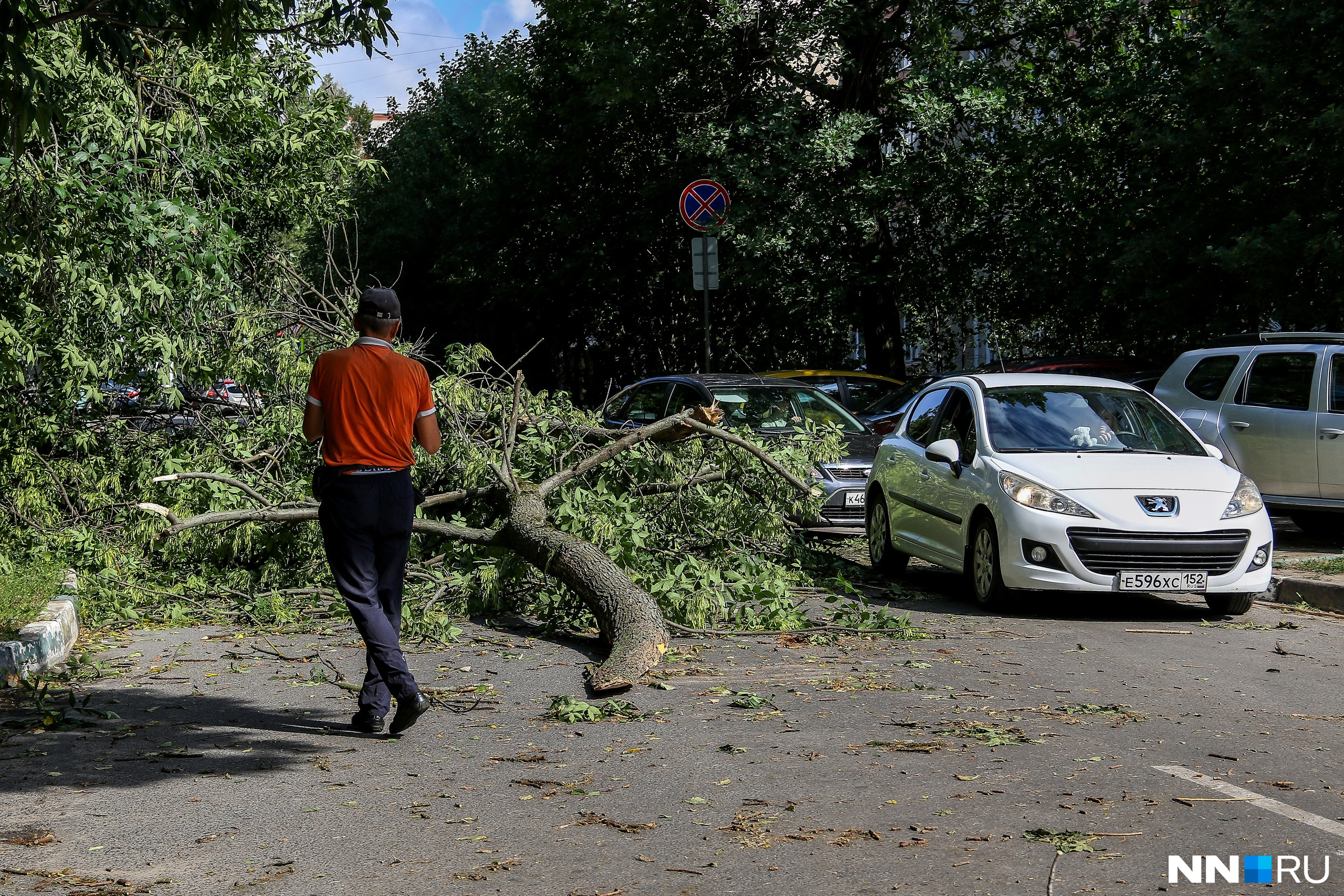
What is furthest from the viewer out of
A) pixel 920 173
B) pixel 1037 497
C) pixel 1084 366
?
pixel 920 173

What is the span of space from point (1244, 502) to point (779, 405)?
17.1 ft

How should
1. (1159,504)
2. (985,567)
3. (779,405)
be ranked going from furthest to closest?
1. (779,405)
2. (985,567)
3. (1159,504)

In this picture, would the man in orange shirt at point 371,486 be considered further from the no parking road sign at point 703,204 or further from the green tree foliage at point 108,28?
the no parking road sign at point 703,204

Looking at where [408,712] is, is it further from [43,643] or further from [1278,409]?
[1278,409]

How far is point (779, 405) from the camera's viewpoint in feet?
44.8

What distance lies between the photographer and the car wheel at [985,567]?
934cm

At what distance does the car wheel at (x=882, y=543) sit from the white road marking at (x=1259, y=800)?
5.88 metres

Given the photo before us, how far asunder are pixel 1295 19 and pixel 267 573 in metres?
13.2

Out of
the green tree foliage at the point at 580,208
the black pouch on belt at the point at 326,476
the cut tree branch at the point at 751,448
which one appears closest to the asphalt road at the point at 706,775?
the black pouch on belt at the point at 326,476

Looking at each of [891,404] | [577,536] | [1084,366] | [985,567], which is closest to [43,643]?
[577,536]

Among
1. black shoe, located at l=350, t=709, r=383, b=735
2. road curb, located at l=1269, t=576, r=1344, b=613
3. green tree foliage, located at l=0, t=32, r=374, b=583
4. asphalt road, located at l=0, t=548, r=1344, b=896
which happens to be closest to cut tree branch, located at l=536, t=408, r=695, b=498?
asphalt road, located at l=0, t=548, r=1344, b=896

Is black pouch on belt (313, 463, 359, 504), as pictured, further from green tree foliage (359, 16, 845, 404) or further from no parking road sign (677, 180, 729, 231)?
green tree foliage (359, 16, 845, 404)

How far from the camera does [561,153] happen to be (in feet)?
99.0

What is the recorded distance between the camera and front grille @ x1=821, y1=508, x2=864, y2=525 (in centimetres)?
1302
